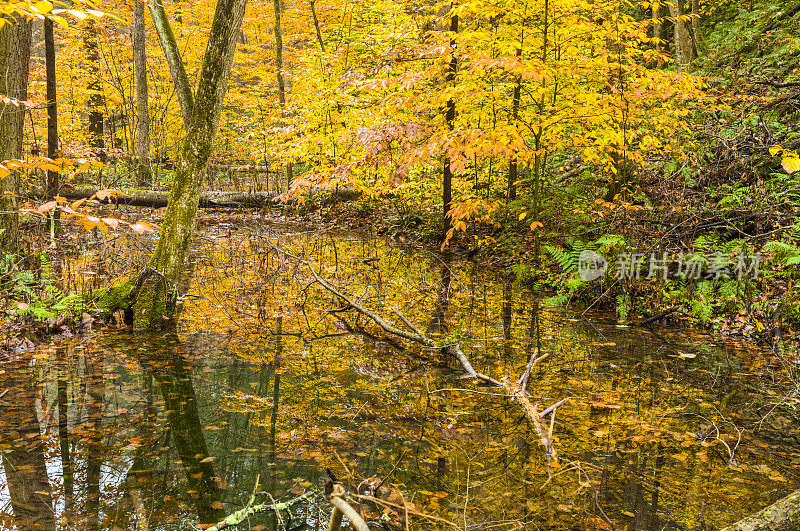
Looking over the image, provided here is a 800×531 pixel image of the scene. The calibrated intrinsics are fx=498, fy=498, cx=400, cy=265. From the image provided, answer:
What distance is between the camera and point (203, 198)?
1894cm

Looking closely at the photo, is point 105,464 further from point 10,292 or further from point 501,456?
point 10,292

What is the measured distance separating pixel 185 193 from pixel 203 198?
13108mm

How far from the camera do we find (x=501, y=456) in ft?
13.5

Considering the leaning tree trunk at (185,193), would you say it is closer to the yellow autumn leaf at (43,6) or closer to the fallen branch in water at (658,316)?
the yellow autumn leaf at (43,6)

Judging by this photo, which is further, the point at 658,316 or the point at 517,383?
the point at 658,316

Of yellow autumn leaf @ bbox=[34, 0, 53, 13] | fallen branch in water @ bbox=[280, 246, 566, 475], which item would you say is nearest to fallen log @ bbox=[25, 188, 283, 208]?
fallen branch in water @ bbox=[280, 246, 566, 475]

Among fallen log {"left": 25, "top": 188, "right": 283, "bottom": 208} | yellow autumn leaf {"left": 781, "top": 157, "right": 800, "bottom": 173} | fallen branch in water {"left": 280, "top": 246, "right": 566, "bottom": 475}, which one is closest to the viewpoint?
fallen branch in water {"left": 280, "top": 246, "right": 566, "bottom": 475}

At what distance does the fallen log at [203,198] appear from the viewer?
1629 cm

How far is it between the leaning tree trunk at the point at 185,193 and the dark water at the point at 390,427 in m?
0.40

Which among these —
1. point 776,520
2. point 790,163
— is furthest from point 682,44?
point 776,520

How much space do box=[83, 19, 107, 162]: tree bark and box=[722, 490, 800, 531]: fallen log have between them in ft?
61.4

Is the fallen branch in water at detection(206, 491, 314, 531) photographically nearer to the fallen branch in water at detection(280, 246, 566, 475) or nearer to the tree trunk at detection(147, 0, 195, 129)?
the fallen branch in water at detection(280, 246, 566, 475)

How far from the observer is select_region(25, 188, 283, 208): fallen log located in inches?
641

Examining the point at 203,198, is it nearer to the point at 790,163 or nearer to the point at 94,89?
the point at 94,89
